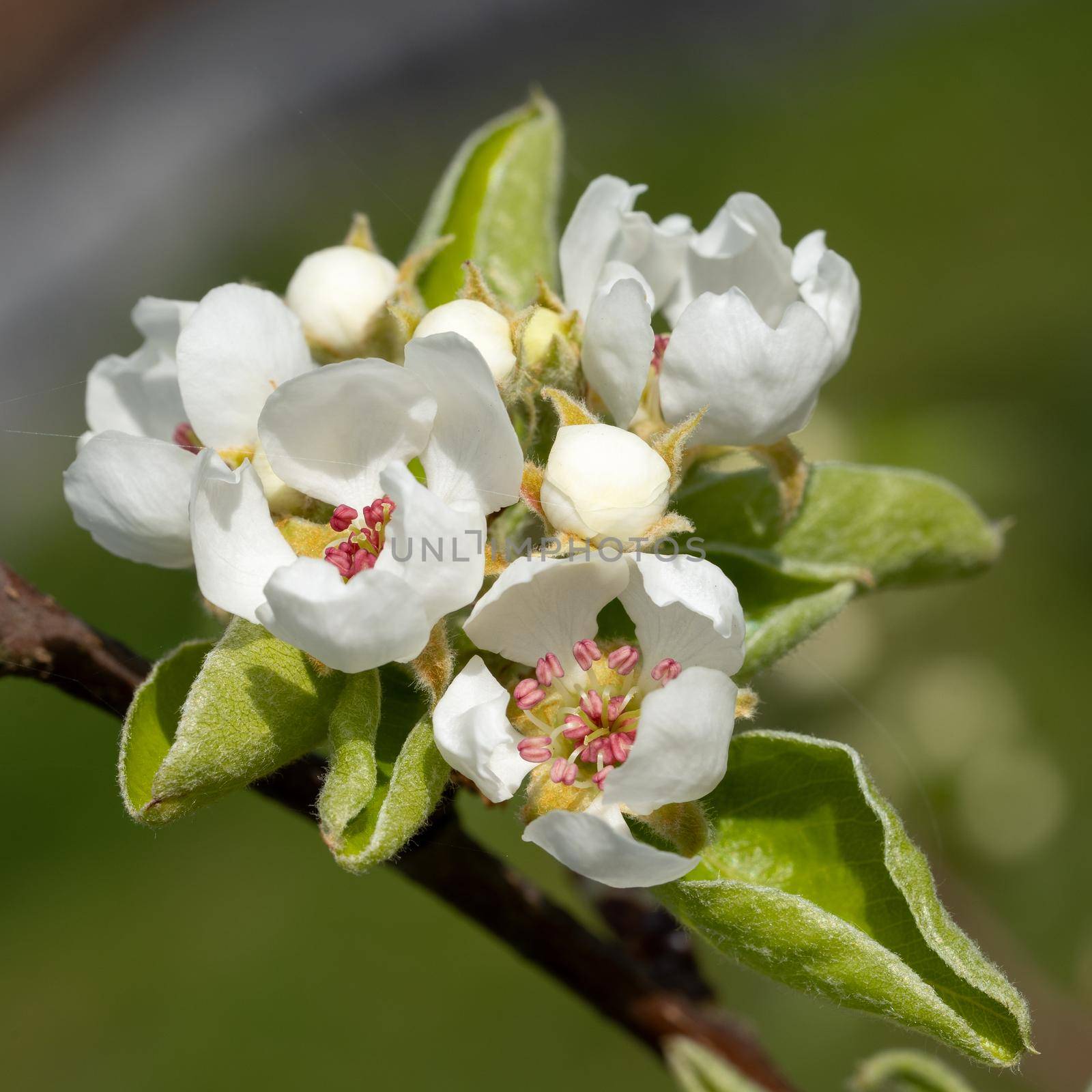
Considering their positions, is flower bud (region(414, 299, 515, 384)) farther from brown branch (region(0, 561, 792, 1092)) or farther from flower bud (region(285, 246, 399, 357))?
brown branch (region(0, 561, 792, 1092))

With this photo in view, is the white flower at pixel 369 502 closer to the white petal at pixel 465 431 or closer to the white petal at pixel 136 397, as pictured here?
the white petal at pixel 465 431

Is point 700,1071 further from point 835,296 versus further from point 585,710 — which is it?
point 835,296

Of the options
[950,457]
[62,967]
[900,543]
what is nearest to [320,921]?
[62,967]

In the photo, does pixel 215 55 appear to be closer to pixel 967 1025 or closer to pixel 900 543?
pixel 900 543

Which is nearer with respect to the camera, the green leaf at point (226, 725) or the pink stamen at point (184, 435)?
the green leaf at point (226, 725)

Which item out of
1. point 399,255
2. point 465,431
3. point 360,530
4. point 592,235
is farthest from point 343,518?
point 399,255

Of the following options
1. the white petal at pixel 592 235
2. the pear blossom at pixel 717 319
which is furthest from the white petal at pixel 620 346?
the white petal at pixel 592 235
